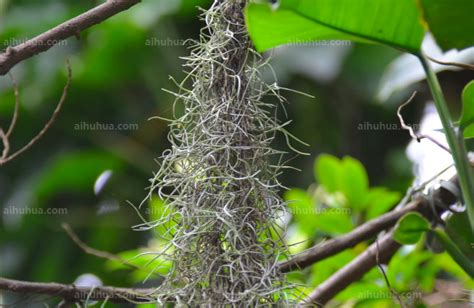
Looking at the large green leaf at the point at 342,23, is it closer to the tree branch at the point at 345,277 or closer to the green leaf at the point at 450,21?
the green leaf at the point at 450,21

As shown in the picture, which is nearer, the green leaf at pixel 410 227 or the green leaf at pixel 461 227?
the green leaf at pixel 410 227

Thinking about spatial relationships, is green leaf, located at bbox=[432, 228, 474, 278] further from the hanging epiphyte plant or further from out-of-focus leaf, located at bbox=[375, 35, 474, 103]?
out-of-focus leaf, located at bbox=[375, 35, 474, 103]

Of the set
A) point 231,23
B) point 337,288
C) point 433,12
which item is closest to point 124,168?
point 337,288

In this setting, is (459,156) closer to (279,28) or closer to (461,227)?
(279,28)

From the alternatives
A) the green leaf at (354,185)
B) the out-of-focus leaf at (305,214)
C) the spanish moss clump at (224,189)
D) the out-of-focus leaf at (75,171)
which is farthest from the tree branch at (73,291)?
the out-of-focus leaf at (75,171)

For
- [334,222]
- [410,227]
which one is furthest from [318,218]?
[410,227]

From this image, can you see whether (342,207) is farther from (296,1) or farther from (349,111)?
(349,111)
